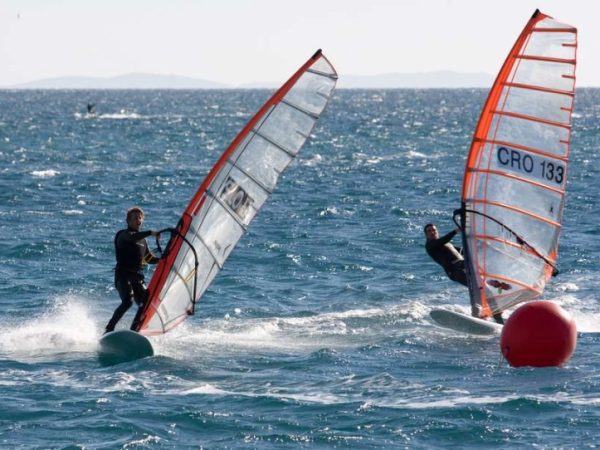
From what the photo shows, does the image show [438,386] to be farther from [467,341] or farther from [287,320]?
[287,320]

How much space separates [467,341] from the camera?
15172mm

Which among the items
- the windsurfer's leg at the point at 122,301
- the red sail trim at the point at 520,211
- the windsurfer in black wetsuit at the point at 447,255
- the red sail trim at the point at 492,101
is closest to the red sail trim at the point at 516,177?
the red sail trim at the point at 492,101

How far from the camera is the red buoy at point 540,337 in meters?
13.5

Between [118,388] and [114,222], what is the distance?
15.6 meters

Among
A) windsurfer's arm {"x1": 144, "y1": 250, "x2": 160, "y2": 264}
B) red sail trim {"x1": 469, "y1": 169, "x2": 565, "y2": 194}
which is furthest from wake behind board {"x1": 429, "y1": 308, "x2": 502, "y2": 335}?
windsurfer's arm {"x1": 144, "y1": 250, "x2": 160, "y2": 264}

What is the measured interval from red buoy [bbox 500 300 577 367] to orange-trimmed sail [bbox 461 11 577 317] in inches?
97.1

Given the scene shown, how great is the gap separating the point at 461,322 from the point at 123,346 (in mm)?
4277

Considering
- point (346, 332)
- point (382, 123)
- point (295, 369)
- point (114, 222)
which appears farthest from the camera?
point (382, 123)

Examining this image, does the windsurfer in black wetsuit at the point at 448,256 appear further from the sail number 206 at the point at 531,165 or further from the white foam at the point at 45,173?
the white foam at the point at 45,173

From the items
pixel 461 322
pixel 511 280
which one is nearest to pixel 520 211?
pixel 511 280

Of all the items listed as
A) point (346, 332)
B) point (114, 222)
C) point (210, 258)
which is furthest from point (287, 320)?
point (114, 222)

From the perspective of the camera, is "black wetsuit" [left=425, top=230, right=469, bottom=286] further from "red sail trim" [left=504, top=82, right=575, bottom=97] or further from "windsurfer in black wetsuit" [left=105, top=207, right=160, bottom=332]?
"windsurfer in black wetsuit" [left=105, top=207, right=160, bottom=332]

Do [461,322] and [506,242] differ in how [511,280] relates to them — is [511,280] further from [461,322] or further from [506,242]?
[461,322]

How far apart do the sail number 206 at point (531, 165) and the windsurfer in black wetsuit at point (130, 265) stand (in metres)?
4.87
